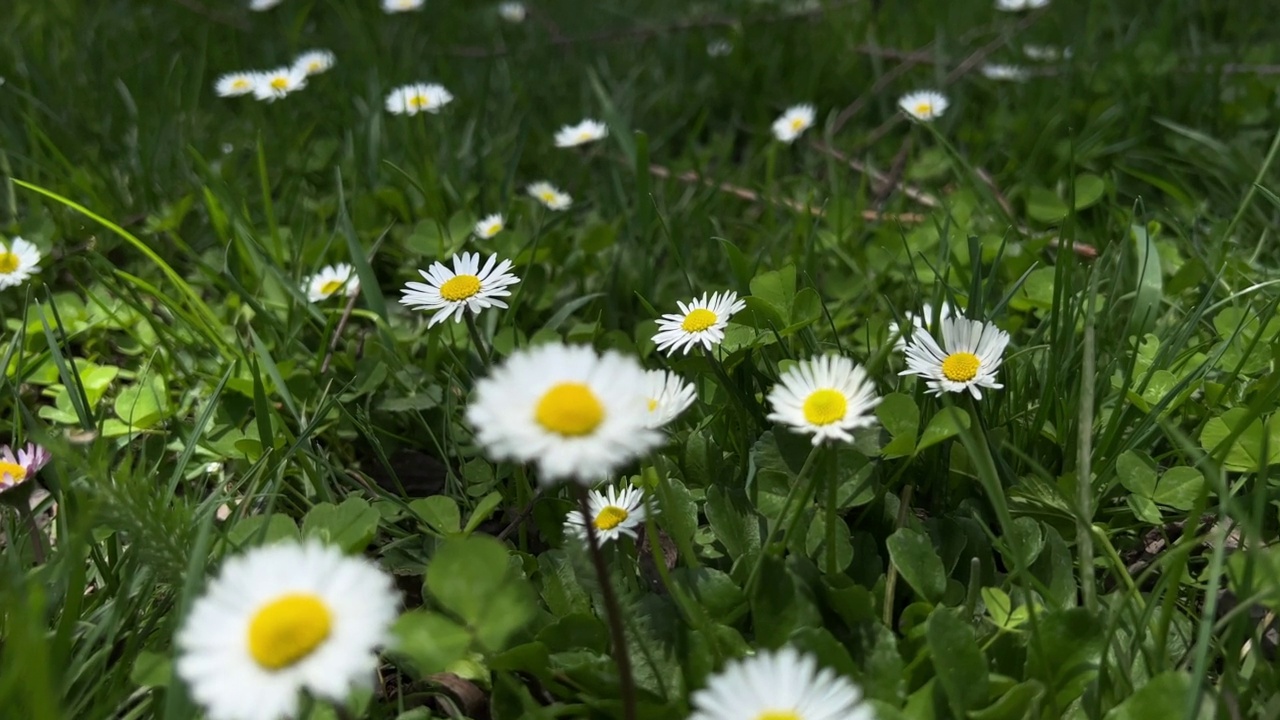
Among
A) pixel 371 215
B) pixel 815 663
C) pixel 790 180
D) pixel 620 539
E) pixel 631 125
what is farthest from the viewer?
pixel 631 125

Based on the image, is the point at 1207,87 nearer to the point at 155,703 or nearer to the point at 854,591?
the point at 854,591

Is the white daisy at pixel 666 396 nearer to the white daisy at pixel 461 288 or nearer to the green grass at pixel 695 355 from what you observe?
the green grass at pixel 695 355

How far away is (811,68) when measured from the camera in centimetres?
251

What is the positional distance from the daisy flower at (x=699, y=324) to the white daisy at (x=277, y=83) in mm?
1446

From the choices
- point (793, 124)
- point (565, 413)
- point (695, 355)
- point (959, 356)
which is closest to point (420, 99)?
point (793, 124)

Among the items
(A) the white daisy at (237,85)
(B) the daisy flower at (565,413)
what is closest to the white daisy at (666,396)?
(B) the daisy flower at (565,413)

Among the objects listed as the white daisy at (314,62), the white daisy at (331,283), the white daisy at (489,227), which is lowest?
the white daisy at (331,283)

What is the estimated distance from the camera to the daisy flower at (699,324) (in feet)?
3.59

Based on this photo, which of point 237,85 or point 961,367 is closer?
point 961,367

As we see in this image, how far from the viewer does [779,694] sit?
706 millimetres

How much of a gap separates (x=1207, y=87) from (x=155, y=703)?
92.4 inches

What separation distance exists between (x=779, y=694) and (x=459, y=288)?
0.69m

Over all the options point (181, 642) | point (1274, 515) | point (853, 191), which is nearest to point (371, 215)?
point (853, 191)

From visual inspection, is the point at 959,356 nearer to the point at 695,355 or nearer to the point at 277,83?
the point at 695,355
